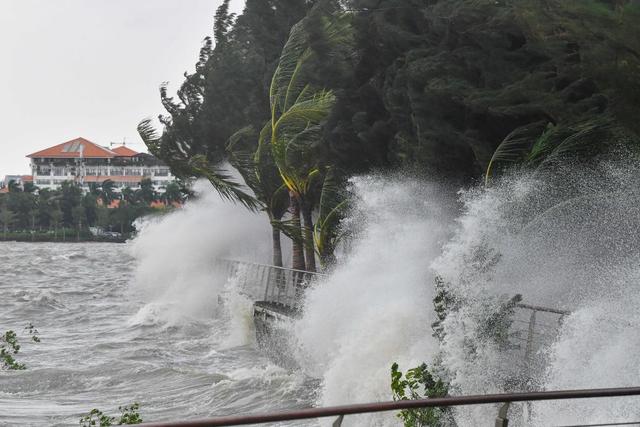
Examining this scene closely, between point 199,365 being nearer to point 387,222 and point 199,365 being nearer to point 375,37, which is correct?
point 387,222

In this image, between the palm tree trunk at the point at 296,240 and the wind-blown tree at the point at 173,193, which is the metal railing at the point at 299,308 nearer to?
the palm tree trunk at the point at 296,240

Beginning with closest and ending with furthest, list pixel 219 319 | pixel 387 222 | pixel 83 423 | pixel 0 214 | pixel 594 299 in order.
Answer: pixel 594 299
pixel 83 423
pixel 387 222
pixel 219 319
pixel 0 214

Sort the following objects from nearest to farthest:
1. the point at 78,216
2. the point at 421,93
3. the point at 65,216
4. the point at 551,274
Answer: the point at 551,274
the point at 421,93
the point at 78,216
the point at 65,216

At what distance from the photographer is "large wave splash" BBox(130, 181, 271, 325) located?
34.4 m

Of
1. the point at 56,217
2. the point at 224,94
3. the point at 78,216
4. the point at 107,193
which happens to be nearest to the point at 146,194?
the point at 78,216

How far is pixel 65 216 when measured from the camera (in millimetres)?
153000

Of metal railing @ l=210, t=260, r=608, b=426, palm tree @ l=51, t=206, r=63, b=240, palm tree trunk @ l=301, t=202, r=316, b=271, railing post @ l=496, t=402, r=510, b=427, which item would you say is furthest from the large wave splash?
palm tree @ l=51, t=206, r=63, b=240

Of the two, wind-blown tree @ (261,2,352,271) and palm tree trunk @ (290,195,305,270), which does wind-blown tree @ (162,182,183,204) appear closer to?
palm tree trunk @ (290,195,305,270)

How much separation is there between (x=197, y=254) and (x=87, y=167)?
155 meters

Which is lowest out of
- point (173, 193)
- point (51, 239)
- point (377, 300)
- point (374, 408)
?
point (51, 239)

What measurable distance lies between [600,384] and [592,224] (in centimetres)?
659

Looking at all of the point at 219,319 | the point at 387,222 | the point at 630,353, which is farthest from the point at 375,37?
the point at 630,353

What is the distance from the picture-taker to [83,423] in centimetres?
1528

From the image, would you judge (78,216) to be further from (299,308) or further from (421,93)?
(421,93)
